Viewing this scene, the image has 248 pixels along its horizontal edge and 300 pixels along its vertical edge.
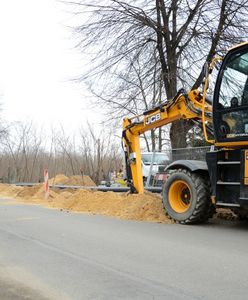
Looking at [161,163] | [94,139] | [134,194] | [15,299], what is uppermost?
[94,139]

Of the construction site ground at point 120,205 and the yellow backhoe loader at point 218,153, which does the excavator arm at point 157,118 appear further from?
the construction site ground at point 120,205

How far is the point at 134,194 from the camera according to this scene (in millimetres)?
12562

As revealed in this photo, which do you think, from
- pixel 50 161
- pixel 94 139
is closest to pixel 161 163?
pixel 94 139

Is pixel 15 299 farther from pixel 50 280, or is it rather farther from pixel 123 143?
pixel 123 143

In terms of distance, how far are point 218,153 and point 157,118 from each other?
2866 millimetres

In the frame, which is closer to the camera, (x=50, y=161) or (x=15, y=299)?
(x=15, y=299)

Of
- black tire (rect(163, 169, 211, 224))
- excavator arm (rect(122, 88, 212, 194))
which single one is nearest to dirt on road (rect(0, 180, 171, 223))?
black tire (rect(163, 169, 211, 224))

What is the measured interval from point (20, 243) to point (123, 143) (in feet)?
20.0

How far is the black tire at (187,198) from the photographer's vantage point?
997cm

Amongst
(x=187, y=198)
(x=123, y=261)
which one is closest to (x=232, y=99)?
(x=187, y=198)

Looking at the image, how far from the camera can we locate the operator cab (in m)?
9.13

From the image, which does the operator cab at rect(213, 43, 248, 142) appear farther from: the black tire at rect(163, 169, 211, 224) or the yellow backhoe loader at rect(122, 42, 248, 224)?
the black tire at rect(163, 169, 211, 224)

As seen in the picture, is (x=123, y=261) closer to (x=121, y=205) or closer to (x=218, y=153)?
(x=218, y=153)

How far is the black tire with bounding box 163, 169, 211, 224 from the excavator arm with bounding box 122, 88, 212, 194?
1.34 m
